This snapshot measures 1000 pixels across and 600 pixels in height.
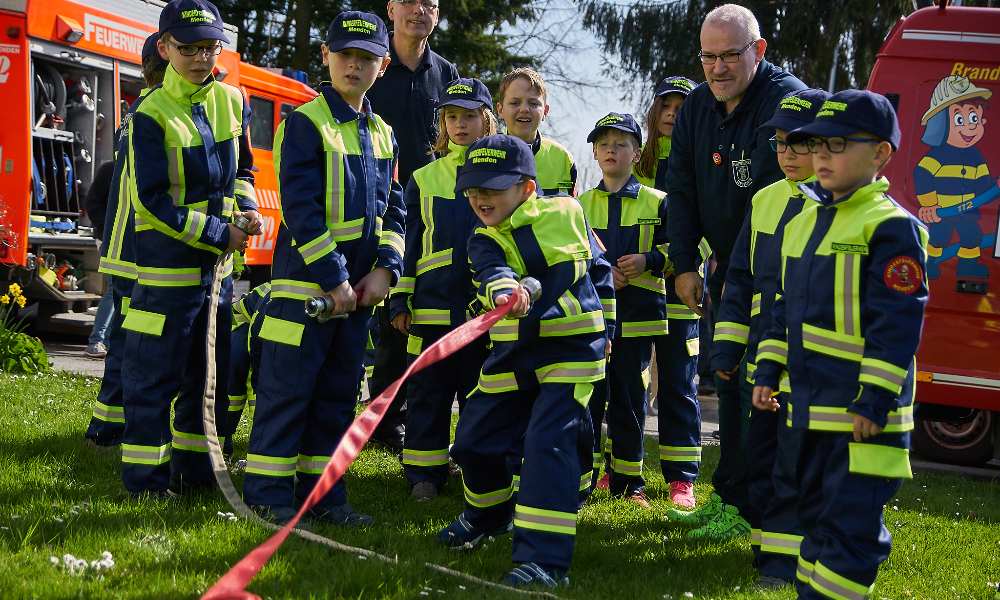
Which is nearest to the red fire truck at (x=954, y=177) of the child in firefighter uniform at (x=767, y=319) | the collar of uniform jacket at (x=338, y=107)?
the child in firefighter uniform at (x=767, y=319)

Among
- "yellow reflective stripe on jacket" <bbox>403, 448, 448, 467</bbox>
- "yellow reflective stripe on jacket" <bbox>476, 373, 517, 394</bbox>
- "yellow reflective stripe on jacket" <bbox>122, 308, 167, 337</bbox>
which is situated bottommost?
"yellow reflective stripe on jacket" <bbox>403, 448, 448, 467</bbox>

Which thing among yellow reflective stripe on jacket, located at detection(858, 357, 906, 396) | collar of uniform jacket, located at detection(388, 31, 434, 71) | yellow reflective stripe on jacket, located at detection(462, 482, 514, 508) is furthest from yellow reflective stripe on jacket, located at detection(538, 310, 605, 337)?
collar of uniform jacket, located at detection(388, 31, 434, 71)

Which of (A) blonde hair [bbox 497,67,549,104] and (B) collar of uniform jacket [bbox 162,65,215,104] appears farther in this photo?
(A) blonde hair [bbox 497,67,549,104]

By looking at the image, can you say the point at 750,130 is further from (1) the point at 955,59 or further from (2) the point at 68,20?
(2) the point at 68,20

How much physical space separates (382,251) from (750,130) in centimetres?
193

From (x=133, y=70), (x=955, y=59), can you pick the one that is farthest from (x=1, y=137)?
(x=955, y=59)

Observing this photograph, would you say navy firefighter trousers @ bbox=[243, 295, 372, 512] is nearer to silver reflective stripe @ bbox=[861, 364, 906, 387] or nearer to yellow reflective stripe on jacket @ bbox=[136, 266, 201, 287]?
yellow reflective stripe on jacket @ bbox=[136, 266, 201, 287]

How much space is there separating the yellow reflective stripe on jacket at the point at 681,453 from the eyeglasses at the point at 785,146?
6.10ft

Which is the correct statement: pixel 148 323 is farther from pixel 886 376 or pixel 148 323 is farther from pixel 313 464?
pixel 886 376

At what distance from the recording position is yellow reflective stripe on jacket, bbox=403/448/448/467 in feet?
16.6

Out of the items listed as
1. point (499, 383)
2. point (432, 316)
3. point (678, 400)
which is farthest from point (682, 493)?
point (499, 383)

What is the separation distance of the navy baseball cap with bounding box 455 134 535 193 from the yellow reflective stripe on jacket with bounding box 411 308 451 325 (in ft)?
4.33

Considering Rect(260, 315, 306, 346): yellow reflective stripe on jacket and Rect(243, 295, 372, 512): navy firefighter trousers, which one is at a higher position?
Rect(260, 315, 306, 346): yellow reflective stripe on jacket

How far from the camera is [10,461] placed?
4.80 m
